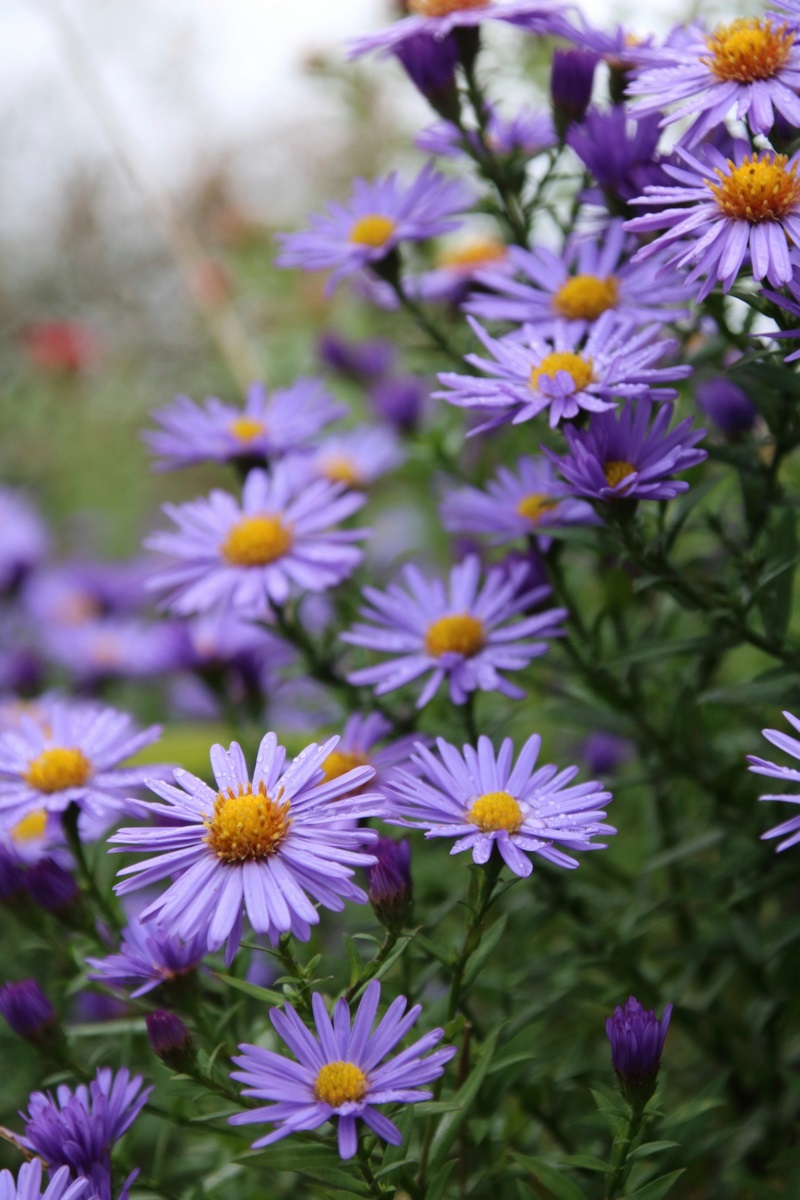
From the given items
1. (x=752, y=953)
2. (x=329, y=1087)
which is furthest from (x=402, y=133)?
(x=329, y=1087)

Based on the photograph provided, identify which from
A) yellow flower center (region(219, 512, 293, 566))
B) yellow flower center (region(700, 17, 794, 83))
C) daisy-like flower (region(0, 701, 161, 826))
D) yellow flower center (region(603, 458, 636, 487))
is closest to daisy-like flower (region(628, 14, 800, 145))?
yellow flower center (region(700, 17, 794, 83))

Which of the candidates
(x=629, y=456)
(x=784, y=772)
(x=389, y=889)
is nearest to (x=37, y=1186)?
(x=389, y=889)

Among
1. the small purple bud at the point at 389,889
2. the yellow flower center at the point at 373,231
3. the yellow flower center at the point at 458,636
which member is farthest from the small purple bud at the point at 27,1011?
the yellow flower center at the point at 373,231

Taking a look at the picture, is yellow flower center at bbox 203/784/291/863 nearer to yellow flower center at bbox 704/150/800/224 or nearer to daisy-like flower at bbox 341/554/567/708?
daisy-like flower at bbox 341/554/567/708

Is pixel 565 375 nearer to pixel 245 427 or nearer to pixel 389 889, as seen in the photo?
pixel 389 889

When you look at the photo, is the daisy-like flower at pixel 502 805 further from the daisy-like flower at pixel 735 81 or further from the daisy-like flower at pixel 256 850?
the daisy-like flower at pixel 735 81

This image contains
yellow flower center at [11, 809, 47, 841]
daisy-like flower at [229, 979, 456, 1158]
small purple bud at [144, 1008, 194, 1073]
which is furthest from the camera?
yellow flower center at [11, 809, 47, 841]
